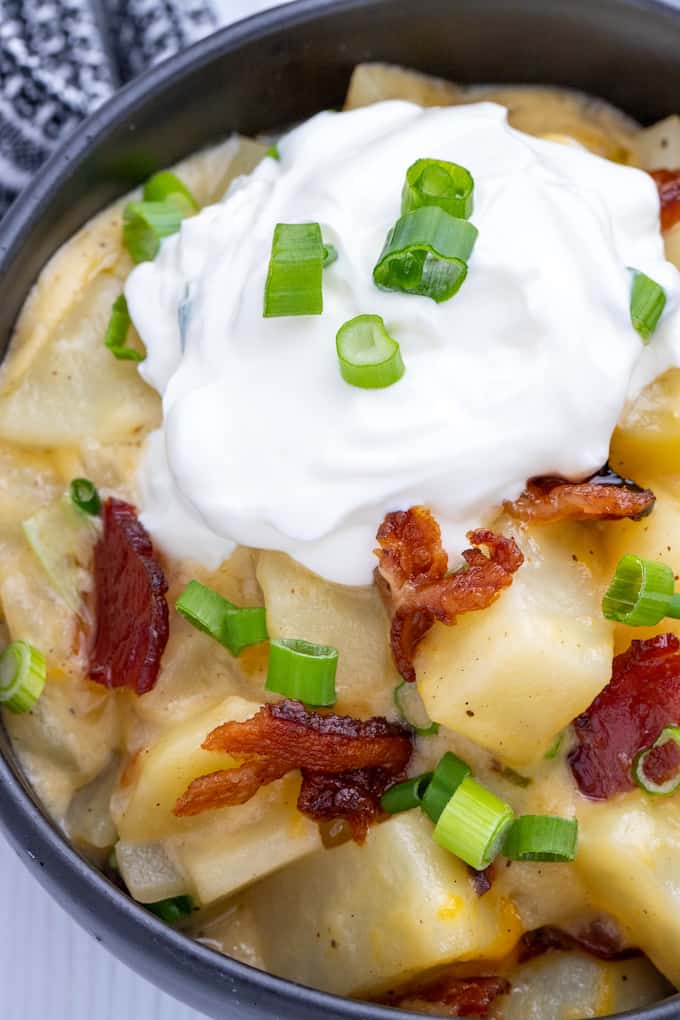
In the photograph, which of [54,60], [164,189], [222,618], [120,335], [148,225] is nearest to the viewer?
[222,618]

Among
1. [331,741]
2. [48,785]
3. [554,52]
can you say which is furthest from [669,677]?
[554,52]

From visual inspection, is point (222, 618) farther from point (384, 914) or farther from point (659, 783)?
point (659, 783)

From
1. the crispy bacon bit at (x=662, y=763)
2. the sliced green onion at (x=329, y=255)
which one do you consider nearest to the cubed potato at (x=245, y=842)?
the crispy bacon bit at (x=662, y=763)

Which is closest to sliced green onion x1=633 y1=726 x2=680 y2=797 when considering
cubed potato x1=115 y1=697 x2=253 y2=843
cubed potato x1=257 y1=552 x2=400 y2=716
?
cubed potato x1=257 y1=552 x2=400 y2=716

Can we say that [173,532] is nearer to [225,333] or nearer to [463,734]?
[225,333]

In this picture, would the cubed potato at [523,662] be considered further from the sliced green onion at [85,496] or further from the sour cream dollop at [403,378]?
the sliced green onion at [85,496]

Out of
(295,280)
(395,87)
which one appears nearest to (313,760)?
(295,280)
